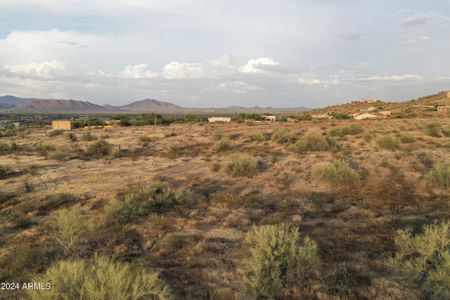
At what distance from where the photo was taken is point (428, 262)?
6.56 meters

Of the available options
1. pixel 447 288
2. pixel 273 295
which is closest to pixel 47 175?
pixel 273 295

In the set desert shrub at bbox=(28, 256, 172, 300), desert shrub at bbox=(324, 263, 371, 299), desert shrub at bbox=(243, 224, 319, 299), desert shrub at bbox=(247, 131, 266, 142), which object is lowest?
desert shrub at bbox=(324, 263, 371, 299)

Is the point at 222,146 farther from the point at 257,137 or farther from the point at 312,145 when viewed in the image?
the point at 312,145

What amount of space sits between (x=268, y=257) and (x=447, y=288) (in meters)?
3.30

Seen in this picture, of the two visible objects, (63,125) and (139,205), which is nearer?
(139,205)

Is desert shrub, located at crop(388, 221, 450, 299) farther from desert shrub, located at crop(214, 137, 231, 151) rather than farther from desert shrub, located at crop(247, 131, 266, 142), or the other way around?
desert shrub, located at crop(247, 131, 266, 142)

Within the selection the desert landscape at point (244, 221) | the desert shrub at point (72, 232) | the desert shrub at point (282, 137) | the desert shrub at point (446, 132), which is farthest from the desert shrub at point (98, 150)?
the desert shrub at point (446, 132)

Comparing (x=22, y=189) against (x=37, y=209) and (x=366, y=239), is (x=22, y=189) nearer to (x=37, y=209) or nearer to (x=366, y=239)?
(x=37, y=209)

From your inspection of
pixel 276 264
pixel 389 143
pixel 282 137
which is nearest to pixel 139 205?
pixel 276 264

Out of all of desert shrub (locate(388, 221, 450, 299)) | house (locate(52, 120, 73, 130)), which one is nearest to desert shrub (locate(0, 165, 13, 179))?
desert shrub (locate(388, 221, 450, 299))

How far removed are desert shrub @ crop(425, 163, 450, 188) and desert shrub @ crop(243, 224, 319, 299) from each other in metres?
8.61

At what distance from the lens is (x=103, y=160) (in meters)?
21.3

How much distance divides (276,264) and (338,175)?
8.21 meters

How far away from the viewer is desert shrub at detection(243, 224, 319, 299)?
19.6 ft
